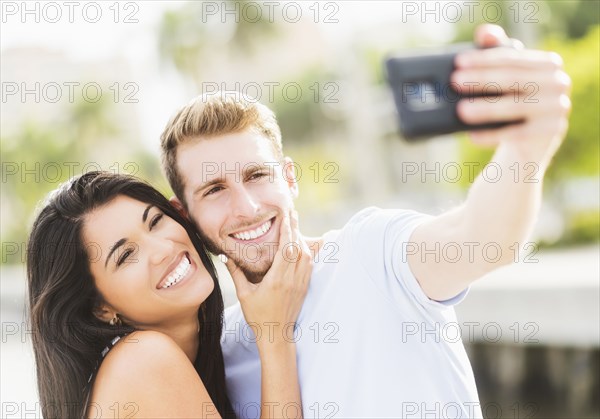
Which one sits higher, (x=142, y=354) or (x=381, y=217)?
(x=381, y=217)

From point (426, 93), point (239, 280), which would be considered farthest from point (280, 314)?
point (426, 93)

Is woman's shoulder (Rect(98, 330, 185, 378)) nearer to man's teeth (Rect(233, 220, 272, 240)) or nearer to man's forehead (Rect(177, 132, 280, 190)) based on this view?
man's teeth (Rect(233, 220, 272, 240))

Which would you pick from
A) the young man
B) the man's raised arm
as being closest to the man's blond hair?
the young man

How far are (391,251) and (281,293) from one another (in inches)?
21.1

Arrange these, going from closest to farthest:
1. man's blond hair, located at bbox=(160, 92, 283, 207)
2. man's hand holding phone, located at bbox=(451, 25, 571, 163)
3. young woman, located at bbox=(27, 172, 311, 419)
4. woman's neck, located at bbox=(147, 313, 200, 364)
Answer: man's hand holding phone, located at bbox=(451, 25, 571, 163)
young woman, located at bbox=(27, 172, 311, 419)
man's blond hair, located at bbox=(160, 92, 283, 207)
woman's neck, located at bbox=(147, 313, 200, 364)

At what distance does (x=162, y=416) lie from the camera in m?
2.66

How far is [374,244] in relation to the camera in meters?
2.50

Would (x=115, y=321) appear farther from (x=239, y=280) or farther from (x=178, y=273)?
(x=239, y=280)

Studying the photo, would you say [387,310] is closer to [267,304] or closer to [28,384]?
[267,304]

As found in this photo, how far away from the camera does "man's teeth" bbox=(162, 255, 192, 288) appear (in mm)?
2965

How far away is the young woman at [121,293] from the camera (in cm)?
276

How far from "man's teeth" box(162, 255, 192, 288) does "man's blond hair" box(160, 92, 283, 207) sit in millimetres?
330

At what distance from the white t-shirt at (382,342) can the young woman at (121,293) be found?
22cm

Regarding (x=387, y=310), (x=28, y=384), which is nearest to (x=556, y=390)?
(x=28, y=384)
